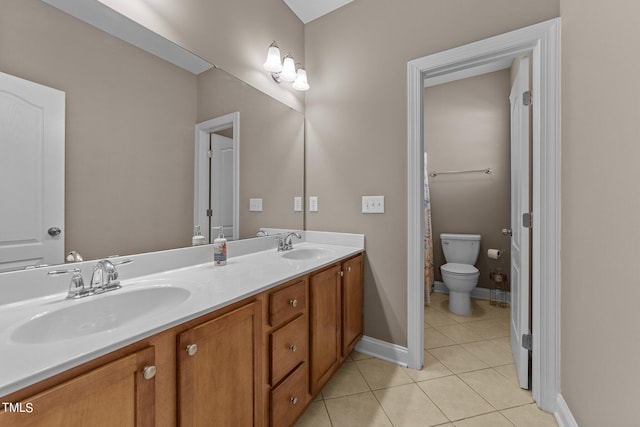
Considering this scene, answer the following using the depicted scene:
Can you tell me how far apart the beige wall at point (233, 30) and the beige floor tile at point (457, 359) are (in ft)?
6.90

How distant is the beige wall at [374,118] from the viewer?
1690 mm

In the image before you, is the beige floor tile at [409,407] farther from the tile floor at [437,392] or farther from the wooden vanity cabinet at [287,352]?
the wooden vanity cabinet at [287,352]

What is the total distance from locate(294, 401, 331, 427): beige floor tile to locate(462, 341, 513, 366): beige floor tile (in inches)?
46.2

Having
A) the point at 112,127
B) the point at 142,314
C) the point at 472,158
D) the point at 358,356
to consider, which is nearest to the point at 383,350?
the point at 358,356

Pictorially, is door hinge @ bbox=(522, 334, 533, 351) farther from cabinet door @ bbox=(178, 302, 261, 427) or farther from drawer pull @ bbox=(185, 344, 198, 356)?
drawer pull @ bbox=(185, 344, 198, 356)

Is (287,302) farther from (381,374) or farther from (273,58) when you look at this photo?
(273,58)

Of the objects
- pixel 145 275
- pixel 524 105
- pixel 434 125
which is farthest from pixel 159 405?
pixel 434 125

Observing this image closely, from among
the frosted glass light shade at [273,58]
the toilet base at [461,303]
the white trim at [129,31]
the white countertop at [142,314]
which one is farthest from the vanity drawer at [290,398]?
the toilet base at [461,303]

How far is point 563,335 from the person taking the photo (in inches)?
51.5

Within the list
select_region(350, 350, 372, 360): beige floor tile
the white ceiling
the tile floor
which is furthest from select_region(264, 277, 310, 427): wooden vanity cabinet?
the white ceiling

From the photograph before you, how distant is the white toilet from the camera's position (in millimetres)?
2514

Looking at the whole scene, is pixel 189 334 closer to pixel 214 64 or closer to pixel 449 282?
pixel 214 64

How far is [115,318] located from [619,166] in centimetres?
A: 174

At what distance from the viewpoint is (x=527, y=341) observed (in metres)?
1.49
